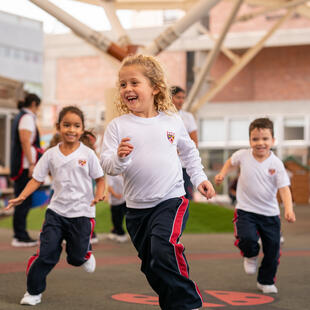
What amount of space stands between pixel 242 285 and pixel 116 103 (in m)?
2.08

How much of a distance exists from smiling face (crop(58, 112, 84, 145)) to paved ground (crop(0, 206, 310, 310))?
1.15 metres

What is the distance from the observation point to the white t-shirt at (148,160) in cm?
333

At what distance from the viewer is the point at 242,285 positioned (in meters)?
4.91

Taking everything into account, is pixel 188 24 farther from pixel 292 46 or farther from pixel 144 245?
pixel 292 46

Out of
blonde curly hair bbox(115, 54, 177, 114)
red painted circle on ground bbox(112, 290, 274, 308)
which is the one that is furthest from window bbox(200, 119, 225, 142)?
blonde curly hair bbox(115, 54, 177, 114)

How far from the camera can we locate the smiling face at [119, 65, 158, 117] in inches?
130

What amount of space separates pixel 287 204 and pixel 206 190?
1519 mm

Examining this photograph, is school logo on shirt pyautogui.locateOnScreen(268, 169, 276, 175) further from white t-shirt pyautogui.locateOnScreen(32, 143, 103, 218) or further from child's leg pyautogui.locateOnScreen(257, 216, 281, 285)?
white t-shirt pyautogui.locateOnScreen(32, 143, 103, 218)

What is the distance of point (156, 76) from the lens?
345 cm

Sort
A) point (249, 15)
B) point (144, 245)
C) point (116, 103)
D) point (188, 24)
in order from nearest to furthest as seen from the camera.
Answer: point (144, 245) → point (116, 103) → point (188, 24) → point (249, 15)

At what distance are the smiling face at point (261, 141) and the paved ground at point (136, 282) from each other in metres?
1.05

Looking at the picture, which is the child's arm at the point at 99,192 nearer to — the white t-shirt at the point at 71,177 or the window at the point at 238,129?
the white t-shirt at the point at 71,177

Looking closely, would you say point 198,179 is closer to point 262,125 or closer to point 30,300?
point 30,300

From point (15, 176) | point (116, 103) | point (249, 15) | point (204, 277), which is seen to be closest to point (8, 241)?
point (15, 176)
